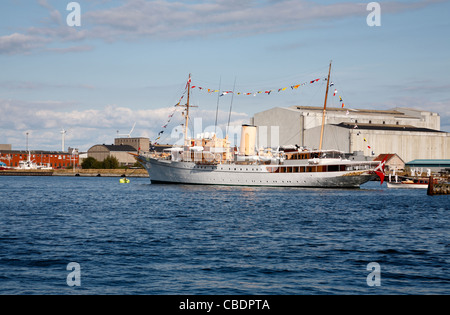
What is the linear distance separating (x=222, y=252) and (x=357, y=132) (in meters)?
128

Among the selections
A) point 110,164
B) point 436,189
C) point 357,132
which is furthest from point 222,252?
point 110,164

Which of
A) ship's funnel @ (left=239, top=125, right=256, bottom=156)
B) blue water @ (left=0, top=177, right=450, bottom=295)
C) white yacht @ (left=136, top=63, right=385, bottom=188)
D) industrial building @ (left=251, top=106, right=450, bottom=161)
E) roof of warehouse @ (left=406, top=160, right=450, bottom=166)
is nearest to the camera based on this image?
blue water @ (left=0, top=177, right=450, bottom=295)

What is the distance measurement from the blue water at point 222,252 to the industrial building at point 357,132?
112 meters

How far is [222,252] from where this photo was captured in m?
23.4

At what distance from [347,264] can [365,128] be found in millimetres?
139784

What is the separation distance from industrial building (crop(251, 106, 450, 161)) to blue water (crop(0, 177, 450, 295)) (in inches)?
4413

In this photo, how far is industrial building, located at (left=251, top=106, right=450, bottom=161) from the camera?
5915 inches

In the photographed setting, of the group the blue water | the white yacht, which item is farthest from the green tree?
the blue water

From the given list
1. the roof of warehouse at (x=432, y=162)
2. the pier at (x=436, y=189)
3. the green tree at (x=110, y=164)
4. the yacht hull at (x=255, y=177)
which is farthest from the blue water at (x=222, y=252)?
the green tree at (x=110, y=164)

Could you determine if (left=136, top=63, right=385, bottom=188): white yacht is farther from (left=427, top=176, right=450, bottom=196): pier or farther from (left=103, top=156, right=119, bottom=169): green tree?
(left=103, top=156, right=119, bottom=169): green tree

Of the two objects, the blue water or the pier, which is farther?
the pier

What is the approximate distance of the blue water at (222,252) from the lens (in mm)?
17281
